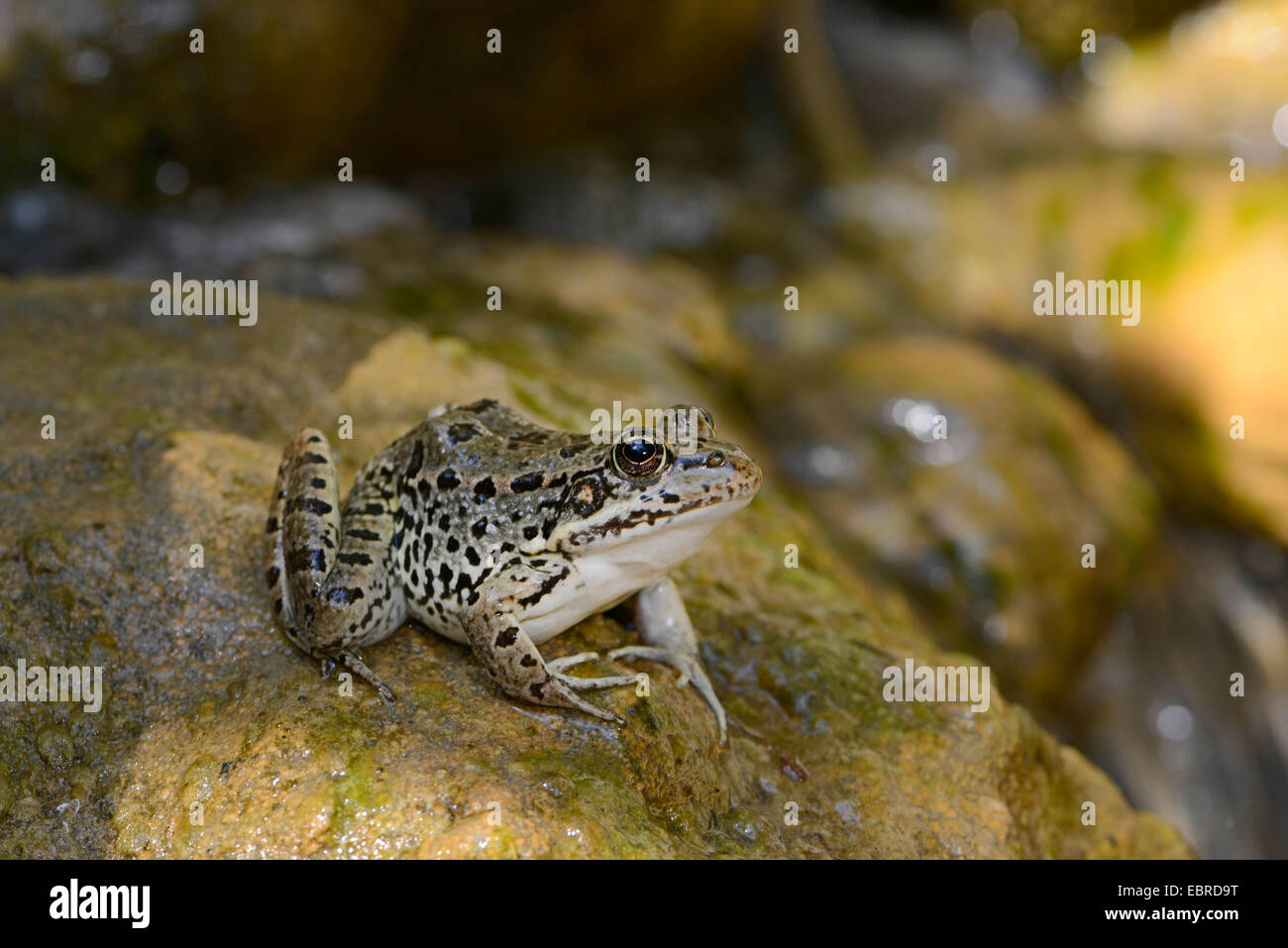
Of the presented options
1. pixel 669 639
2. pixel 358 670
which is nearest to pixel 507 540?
pixel 358 670

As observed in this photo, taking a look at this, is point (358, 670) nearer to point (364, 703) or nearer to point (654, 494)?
point (364, 703)

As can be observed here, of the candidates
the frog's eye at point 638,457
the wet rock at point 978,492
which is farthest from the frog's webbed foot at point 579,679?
the wet rock at point 978,492

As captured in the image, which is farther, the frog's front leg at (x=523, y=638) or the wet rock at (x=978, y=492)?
the wet rock at (x=978, y=492)

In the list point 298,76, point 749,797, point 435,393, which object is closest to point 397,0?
point 298,76

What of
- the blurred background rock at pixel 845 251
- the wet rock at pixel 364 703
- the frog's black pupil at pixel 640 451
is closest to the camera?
the wet rock at pixel 364 703

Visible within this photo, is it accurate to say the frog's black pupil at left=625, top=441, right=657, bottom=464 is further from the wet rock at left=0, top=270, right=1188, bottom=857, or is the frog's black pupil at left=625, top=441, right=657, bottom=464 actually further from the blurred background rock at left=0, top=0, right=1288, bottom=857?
the blurred background rock at left=0, top=0, right=1288, bottom=857

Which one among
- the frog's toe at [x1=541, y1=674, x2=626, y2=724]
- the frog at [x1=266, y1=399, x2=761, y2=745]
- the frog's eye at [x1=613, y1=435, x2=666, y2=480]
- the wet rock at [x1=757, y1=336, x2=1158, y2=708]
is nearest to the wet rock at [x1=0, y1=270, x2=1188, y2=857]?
the frog's toe at [x1=541, y1=674, x2=626, y2=724]

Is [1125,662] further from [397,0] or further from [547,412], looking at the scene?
[397,0]

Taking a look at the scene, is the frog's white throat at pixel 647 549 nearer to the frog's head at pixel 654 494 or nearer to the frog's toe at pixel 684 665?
the frog's head at pixel 654 494
